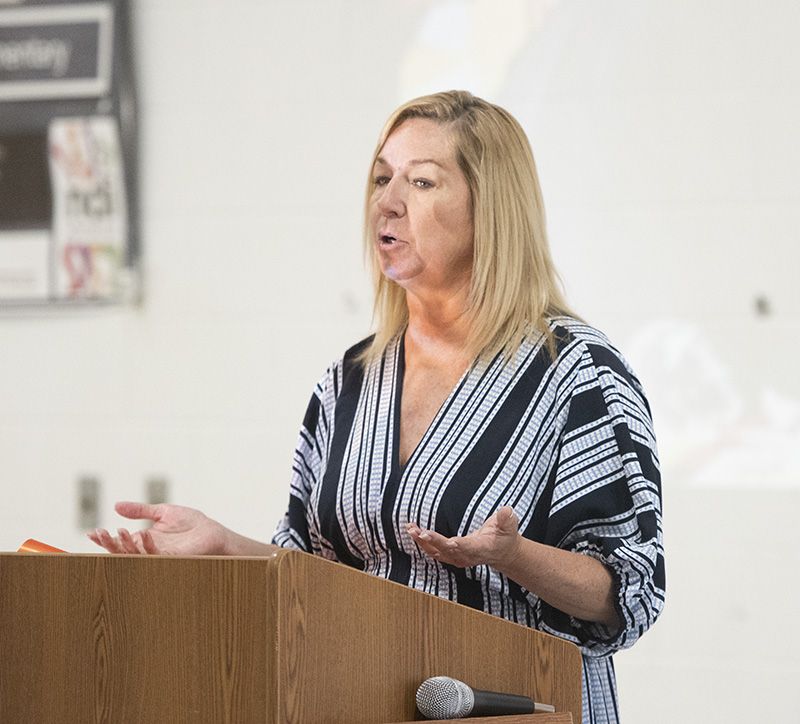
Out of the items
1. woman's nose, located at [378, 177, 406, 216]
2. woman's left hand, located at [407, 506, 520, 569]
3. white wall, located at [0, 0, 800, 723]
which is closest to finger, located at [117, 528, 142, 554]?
woman's left hand, located at [407, 506, 520, 569]

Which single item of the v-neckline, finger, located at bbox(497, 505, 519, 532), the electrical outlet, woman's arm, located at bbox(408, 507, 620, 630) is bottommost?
the electrical outlet

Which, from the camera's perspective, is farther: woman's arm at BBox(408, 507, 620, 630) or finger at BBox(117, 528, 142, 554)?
finger at BBox(117, 528, 142, 554)

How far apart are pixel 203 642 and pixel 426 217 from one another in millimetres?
842

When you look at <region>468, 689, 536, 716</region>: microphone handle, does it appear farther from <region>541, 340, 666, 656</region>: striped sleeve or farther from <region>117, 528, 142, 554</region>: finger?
<region>117, 528, 142, 554</region>: finger

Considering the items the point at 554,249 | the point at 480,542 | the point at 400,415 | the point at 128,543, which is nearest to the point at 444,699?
the point at 480,542

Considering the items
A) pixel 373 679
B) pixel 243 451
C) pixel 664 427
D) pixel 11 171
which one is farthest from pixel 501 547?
pixel 11 171

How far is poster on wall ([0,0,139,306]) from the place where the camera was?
2832mm

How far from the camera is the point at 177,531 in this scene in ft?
4.00

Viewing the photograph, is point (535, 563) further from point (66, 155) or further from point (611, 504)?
point (66, 155)

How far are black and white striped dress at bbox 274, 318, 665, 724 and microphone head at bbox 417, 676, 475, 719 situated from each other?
0.35m

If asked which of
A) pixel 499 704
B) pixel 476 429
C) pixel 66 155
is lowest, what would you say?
pixel 499 704

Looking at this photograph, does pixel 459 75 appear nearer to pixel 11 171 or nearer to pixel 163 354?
pixel 163 354

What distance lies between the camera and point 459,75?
8.97ft

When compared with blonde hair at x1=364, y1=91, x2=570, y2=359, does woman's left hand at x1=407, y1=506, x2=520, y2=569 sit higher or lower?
lower
